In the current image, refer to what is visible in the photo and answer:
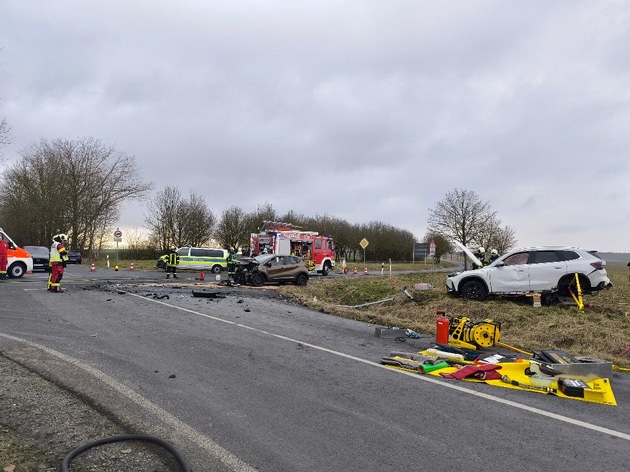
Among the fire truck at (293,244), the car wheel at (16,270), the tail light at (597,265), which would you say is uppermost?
the fire truck at (293,244)

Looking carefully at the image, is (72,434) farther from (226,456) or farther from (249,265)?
(249,265)

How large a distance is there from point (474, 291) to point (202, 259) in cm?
2190

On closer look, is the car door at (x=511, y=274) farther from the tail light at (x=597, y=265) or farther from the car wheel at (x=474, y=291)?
the tail light at (x=597, y=265)

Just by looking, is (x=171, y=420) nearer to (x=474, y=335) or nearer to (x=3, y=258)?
(x=474, y=335)

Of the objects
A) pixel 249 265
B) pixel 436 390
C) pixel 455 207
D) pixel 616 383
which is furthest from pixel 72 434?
pixel 455 207

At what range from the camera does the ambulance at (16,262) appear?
21.0 meters

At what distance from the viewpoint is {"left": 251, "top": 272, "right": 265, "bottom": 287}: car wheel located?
21.3 metres

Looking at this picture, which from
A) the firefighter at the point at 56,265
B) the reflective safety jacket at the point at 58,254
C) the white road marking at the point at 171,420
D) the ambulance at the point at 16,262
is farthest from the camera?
the ambulance at the point at 16,262

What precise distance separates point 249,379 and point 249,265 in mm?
15853

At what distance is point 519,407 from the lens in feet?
16.6

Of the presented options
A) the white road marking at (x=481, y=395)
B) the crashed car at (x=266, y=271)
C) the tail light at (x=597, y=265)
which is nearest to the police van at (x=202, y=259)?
the crashed car at (x=266, y=271)

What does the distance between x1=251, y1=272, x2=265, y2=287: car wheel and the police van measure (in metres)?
11.5

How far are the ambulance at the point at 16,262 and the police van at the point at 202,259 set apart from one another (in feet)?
34.7

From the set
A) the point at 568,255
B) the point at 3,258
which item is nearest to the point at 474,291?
the point at 568,255
